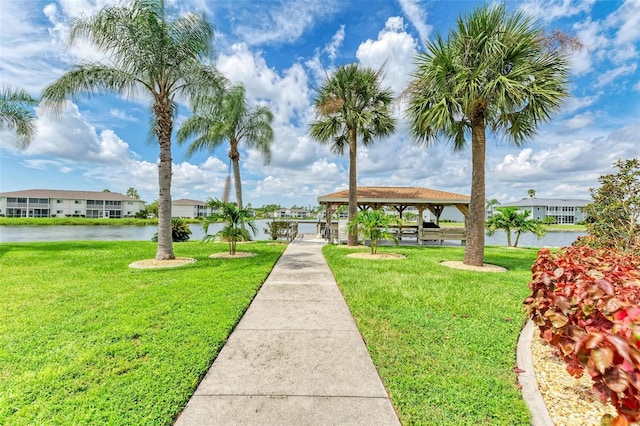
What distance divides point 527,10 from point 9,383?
11734 millimetres

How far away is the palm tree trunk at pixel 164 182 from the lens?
8625mm

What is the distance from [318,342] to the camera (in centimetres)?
338

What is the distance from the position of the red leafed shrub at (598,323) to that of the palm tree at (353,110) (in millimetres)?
9232

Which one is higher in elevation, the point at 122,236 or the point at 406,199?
the point at 406,199

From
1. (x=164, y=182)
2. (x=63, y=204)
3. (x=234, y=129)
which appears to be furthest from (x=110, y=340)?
(x=63, y=204)

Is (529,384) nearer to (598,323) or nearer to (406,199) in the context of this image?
(598,323)

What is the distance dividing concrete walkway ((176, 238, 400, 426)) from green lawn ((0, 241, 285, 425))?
20 centimetres

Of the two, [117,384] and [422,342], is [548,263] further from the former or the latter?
[117,384]

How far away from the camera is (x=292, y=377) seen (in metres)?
2.64

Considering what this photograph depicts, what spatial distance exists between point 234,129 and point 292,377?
14657mm

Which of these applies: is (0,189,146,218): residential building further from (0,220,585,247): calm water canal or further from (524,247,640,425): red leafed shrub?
(524,247,640,425): red leafed shrub

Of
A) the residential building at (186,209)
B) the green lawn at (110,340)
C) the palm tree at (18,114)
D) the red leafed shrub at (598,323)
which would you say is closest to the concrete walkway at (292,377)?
the green lawn at (110,340)

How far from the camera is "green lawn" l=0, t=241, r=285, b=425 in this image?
2.21 m

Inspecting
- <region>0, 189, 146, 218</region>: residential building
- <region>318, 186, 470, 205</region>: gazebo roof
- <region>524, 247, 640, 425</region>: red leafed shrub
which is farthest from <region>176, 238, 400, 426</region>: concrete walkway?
<region>0, 189, 146, 218</region>: residential building
